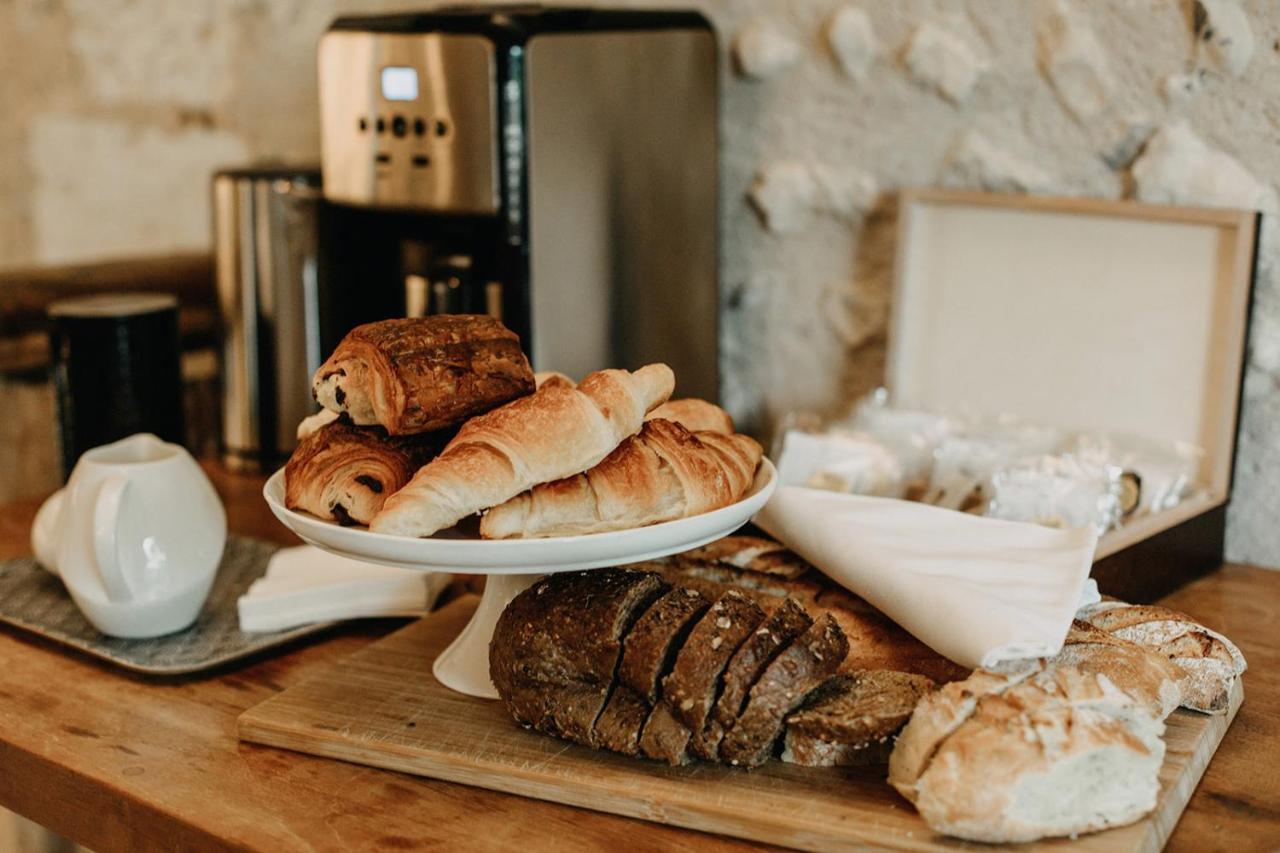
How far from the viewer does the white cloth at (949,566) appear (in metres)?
0.86

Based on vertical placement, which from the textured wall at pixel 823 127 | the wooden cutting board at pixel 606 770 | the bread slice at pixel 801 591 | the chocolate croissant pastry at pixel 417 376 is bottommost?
the wooden cutting board at pixel 606 770

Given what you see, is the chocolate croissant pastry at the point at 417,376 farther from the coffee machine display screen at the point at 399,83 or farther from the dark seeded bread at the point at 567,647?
the coffee machine display screen at the point at 399,83

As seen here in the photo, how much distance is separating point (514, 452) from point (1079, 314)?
2.53 ft

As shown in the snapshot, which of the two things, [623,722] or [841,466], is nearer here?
[623,722]

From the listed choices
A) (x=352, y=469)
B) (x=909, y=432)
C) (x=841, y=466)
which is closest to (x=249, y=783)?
(x=352, y=469)

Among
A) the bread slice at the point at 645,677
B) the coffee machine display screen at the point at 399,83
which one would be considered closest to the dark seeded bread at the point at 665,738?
the bread slice at the point at 645,677

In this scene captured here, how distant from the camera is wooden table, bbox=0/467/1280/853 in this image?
80 cm

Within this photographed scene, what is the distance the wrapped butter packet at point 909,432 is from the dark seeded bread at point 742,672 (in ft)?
1.53

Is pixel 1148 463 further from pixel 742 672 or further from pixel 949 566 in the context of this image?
pixel 742 672

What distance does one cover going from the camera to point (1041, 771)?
73 cm

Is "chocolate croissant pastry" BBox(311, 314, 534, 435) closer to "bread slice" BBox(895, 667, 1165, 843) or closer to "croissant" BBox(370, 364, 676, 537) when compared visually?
"croissant" BBox(370, 364, 676, 537)

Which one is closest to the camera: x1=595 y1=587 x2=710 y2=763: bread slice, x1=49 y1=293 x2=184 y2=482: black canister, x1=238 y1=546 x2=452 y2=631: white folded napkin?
x1=595 y1=587 x2=710 y2=763: bread slice

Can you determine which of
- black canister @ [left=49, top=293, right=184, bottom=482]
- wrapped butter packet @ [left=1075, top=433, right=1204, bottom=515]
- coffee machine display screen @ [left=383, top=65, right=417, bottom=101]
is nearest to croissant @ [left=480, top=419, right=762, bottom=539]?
wrapped butter packet @ [left=1075, top=433, right=1204, bottom=515]

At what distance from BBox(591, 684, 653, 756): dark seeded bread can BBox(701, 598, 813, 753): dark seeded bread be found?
0.15 ft
